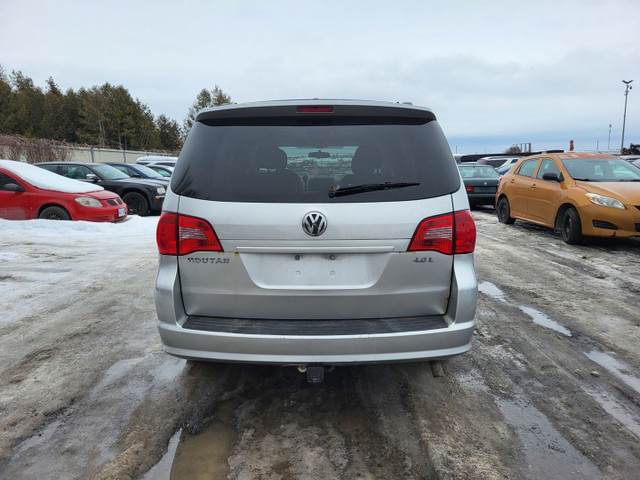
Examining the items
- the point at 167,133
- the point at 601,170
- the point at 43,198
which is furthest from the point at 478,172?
the point at 167,133

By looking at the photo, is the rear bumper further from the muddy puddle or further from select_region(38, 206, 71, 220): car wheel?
select_region(38, 206, 71, 220): car wheel

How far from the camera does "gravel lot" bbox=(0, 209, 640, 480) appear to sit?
2.46 m

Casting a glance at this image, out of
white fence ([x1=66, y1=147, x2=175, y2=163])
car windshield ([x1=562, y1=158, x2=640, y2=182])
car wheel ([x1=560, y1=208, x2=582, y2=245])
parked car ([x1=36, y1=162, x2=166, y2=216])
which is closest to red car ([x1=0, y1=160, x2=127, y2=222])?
parked car ([x1=36, y1=162, x2=166, y2=216])

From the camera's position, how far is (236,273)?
2.63m

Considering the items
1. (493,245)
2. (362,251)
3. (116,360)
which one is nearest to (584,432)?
(362,251)

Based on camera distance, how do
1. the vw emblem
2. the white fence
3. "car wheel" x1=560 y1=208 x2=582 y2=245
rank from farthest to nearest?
the white fence < "car wheel" x1=560 y1=208 x2=582 y2=245 < the vw emblem

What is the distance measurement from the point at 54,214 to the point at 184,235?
29.1 ft

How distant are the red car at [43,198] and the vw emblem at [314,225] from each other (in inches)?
358

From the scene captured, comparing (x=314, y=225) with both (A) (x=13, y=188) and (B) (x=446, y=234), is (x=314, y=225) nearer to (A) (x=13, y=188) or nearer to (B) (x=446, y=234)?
(B) (x=446, y=234)

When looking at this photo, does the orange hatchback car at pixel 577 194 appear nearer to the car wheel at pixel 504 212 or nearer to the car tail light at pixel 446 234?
the car wheel at pixel 504 212

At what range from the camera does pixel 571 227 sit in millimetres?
8578

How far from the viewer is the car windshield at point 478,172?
50.9 ft

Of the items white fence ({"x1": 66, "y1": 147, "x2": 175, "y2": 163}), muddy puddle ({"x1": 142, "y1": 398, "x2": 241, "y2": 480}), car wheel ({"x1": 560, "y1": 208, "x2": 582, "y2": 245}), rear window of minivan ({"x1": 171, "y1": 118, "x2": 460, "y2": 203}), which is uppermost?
white fence ({"x1": 66, "y1": 147, "x2": 175, "y2": 163})

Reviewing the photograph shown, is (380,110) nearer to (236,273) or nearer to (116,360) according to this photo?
(236,273)
